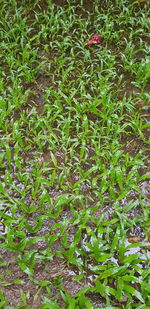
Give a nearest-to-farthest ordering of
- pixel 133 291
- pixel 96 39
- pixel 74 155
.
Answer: pixel 133 291
pixel 74 155
pixel 96 39

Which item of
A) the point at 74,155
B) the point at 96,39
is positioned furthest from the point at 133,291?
the point at 96,39

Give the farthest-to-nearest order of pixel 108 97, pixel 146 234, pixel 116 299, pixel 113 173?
pixel 108 97 < pixel 113 173 < pixel 146 234 < pixel 116 299

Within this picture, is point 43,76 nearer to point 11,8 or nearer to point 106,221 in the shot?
point 11,8

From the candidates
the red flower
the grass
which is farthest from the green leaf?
the red flower

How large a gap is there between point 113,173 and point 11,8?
3.42 m

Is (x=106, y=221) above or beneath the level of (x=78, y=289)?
above

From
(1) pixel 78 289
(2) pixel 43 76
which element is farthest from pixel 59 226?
(2) pixel 43 76

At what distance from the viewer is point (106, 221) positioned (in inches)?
109

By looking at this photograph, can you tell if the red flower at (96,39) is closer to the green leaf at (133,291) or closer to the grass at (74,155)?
the grass at (74,155)

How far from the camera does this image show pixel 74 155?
3.37 metres

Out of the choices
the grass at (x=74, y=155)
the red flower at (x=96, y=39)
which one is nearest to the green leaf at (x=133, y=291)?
the grass at (x=74, y=155)

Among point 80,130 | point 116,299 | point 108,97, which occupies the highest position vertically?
point 108,97

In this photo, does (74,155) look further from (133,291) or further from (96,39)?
(96,39)

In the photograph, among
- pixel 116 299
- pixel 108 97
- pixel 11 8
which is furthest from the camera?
pixel 11 8
